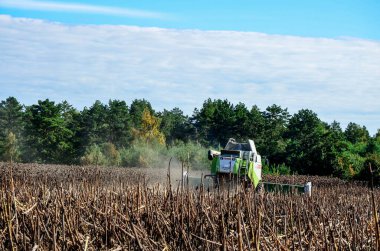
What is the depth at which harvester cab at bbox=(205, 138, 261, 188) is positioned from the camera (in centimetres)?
2195

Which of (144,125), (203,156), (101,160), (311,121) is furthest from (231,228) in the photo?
(144,125)

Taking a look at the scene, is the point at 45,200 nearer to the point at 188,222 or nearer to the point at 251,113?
the point at 188,222

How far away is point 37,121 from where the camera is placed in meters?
74.8

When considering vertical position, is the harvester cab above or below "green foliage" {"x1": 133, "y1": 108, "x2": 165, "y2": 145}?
below

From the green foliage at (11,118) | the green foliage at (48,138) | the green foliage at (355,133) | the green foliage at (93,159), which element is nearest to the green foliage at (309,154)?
the green foliage at (93,159)

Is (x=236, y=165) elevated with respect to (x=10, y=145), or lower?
lower

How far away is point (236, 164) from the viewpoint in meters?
22.0

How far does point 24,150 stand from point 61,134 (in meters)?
4.66

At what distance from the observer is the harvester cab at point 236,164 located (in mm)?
21953

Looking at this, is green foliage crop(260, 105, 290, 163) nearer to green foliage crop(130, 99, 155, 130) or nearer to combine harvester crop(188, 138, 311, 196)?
green foliage crop(130, 99, 155, 130)

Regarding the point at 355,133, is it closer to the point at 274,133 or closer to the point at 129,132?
the point at 274,133

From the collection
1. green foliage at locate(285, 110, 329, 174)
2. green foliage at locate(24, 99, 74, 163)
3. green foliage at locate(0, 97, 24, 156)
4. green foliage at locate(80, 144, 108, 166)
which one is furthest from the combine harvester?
green foliage at locate(0, 97, 24, 156)

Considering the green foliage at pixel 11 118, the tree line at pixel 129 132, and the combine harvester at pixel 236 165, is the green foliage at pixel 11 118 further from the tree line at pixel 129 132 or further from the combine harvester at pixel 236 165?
the combine harvester at pixel 236 165

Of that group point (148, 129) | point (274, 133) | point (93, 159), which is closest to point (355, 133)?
point (274, 133)
